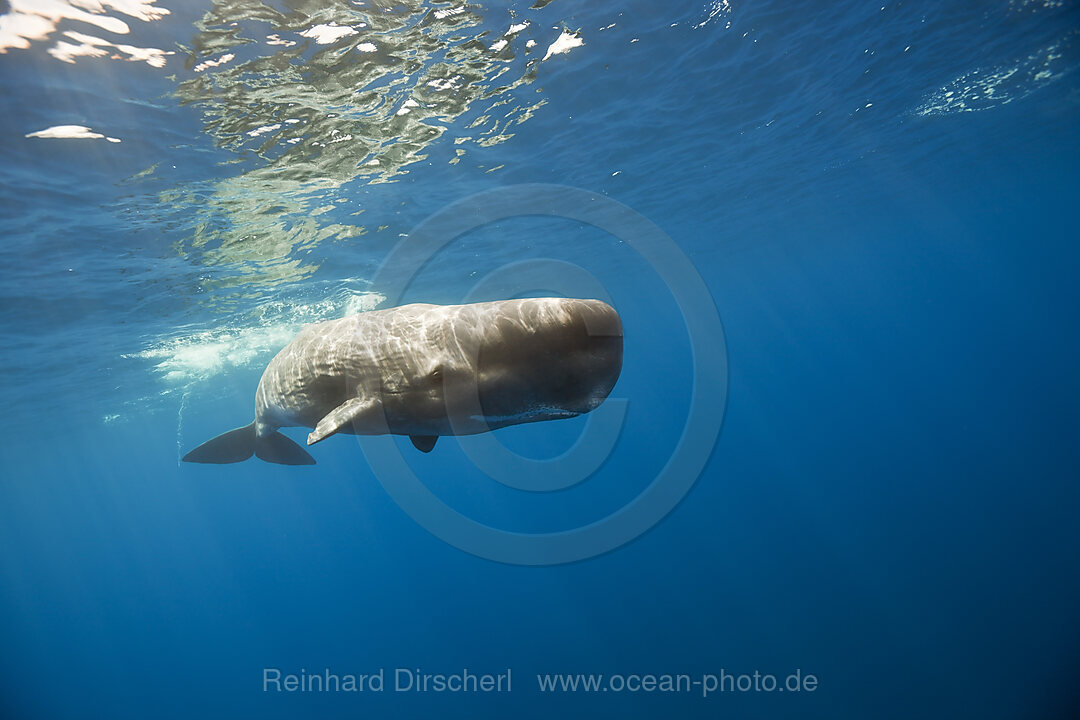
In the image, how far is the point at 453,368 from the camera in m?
2.51

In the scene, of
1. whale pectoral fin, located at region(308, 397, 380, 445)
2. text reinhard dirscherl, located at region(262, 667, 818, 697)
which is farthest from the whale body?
text reinhard dirscherl, located at region(262, 667, 818, 697)

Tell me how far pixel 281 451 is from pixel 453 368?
168 inches

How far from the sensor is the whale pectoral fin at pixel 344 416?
2.46 meters

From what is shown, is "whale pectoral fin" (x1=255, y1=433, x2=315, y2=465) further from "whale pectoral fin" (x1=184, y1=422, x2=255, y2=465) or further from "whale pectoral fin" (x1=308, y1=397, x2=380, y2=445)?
"whale pectoral fin" (x1=308, y1=397, x2=380, y2=445)

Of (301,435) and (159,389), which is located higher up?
(159,389)

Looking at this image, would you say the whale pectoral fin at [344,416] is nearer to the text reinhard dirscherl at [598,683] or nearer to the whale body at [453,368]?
the whale body at [453,368]

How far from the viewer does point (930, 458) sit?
40.1 metres

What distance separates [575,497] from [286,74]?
2109 inches

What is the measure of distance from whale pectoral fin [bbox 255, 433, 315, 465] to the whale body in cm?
221

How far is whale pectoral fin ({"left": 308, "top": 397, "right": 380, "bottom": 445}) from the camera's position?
97.0 inches

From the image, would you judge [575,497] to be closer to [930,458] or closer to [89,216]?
[930,458]

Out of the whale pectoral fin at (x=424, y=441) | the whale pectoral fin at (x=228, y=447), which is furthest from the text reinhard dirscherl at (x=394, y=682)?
the whale pectoral fin at (x=424, y=441)

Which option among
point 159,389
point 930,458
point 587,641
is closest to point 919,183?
point 930,458

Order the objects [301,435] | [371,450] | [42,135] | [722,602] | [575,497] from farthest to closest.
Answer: [575,497] < [301,435] < [722,602] < [42,135] < [371,450]
